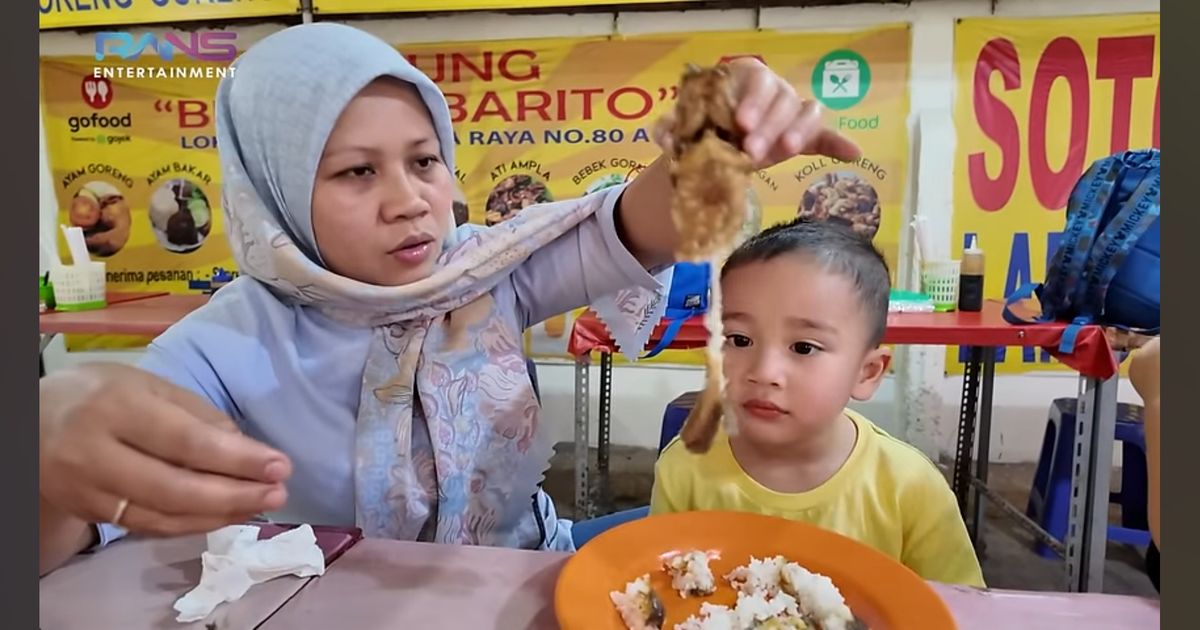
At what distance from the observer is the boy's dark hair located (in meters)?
0.95

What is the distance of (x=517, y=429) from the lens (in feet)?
3.24

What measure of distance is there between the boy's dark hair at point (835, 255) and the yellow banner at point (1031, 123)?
203 centimetres

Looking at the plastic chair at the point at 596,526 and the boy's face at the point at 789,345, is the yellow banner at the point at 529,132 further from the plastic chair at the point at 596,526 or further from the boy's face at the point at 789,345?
the boy's face at the point at 789,345

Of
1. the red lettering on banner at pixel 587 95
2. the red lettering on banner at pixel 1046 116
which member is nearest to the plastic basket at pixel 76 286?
the red lettering on banner at pixel 587 95

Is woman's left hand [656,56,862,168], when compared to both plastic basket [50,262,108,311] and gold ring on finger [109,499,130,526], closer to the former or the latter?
gold ring on finger [109,499,130,526]

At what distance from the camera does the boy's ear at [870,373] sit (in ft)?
3.21

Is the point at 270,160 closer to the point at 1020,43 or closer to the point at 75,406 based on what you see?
the point at 75,406

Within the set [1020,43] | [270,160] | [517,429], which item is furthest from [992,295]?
[270,160]

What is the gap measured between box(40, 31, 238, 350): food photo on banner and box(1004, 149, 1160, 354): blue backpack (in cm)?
290

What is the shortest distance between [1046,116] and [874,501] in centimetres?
237

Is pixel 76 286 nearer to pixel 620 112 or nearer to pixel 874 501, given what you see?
pixel 620 112

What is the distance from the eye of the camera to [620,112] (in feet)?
9.41

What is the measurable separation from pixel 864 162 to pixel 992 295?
2.27ft

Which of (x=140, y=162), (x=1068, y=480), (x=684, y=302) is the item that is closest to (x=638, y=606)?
(x=684, y=302)
